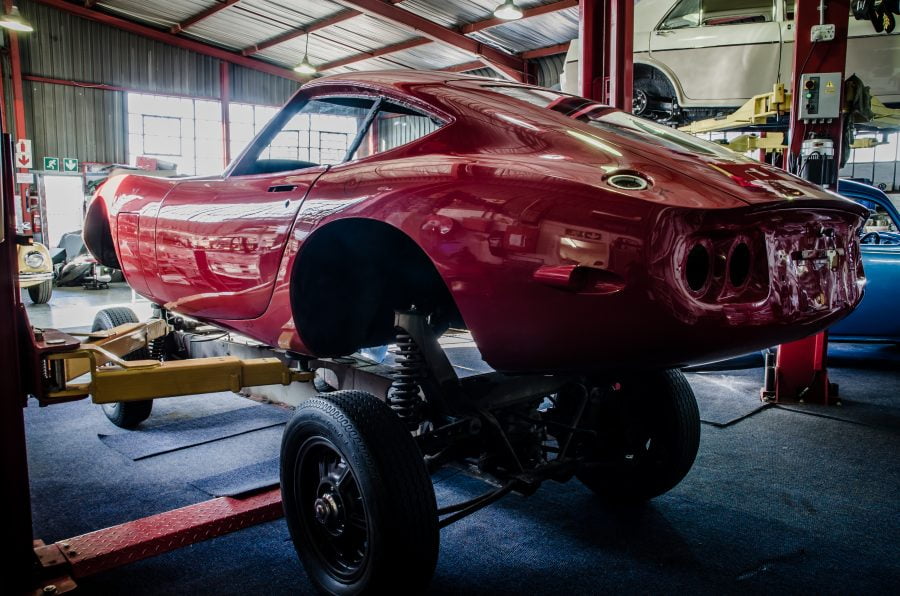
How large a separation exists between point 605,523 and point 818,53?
3.59 meters

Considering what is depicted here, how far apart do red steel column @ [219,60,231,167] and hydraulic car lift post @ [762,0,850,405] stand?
16.8 metres

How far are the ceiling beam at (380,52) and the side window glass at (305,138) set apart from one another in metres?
13.1

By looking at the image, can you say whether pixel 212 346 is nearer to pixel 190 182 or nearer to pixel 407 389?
pixel 190 182

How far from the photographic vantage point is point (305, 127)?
2.66 m

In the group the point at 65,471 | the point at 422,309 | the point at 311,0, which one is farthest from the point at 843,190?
the point at 311,0

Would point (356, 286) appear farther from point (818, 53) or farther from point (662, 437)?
point (818, 53)

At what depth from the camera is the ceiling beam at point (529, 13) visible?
1192cm

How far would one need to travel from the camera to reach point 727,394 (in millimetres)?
4625

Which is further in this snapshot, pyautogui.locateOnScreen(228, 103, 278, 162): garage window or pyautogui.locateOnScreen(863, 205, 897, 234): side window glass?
pyautogui.locateOnScreen(228, 103, 278, 162): garage window

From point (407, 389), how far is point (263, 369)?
0.82 metres

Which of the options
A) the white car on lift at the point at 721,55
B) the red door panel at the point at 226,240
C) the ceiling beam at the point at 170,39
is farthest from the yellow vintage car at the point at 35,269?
the ceiling beam at the point at 170,39

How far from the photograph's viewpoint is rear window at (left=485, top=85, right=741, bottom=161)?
1.96 metres

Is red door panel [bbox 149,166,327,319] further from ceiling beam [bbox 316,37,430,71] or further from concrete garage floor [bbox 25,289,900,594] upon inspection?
ceiling beam [bbox 316,37,430,71]

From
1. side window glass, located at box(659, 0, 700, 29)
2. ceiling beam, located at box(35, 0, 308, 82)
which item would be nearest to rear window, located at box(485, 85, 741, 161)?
side window glass, located at box(659, 0, 700, 29)
